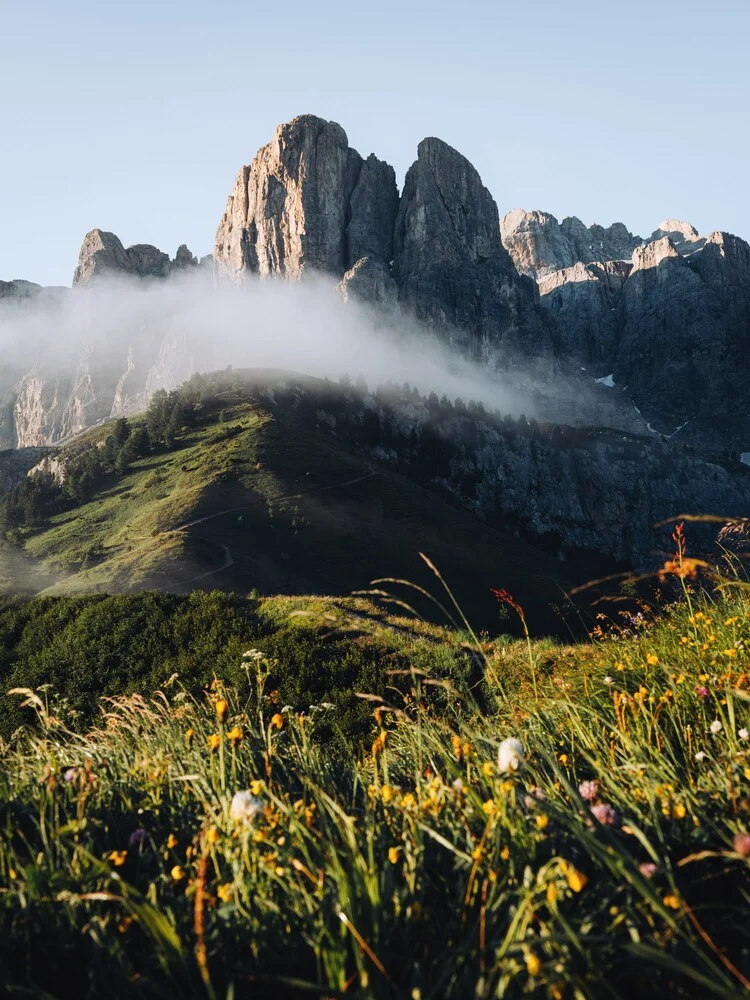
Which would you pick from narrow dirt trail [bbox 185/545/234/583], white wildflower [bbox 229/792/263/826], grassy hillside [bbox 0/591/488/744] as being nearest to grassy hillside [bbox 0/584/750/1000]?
white wildflower [bbox 229/792/263/826]

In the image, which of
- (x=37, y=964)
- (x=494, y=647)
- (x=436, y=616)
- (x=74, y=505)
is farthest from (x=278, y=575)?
(x=37, y=964)

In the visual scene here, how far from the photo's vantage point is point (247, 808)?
12.2 ft

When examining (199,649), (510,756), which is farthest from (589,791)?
(199,649)

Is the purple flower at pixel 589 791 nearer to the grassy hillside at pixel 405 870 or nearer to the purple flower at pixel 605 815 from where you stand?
the grassy hillside at pixel 405 870

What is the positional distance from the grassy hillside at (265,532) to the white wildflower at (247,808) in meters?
62.5

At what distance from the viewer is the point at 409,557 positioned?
105188 mm

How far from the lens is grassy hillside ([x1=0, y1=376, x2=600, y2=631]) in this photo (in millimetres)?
76688

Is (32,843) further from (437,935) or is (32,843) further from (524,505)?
(524,505)

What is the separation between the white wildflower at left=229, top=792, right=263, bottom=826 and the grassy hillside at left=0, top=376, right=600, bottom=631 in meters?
62.5

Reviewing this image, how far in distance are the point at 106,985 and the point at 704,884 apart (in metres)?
2.88

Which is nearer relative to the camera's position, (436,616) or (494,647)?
(494,647)

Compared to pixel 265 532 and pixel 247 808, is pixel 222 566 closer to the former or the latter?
pixel 265 532

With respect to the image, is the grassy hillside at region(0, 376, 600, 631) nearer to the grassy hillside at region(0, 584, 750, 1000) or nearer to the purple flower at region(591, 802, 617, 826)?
the grassy hillside at region(0, 584, 750, 1000)

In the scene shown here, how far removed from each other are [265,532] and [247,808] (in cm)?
9255
